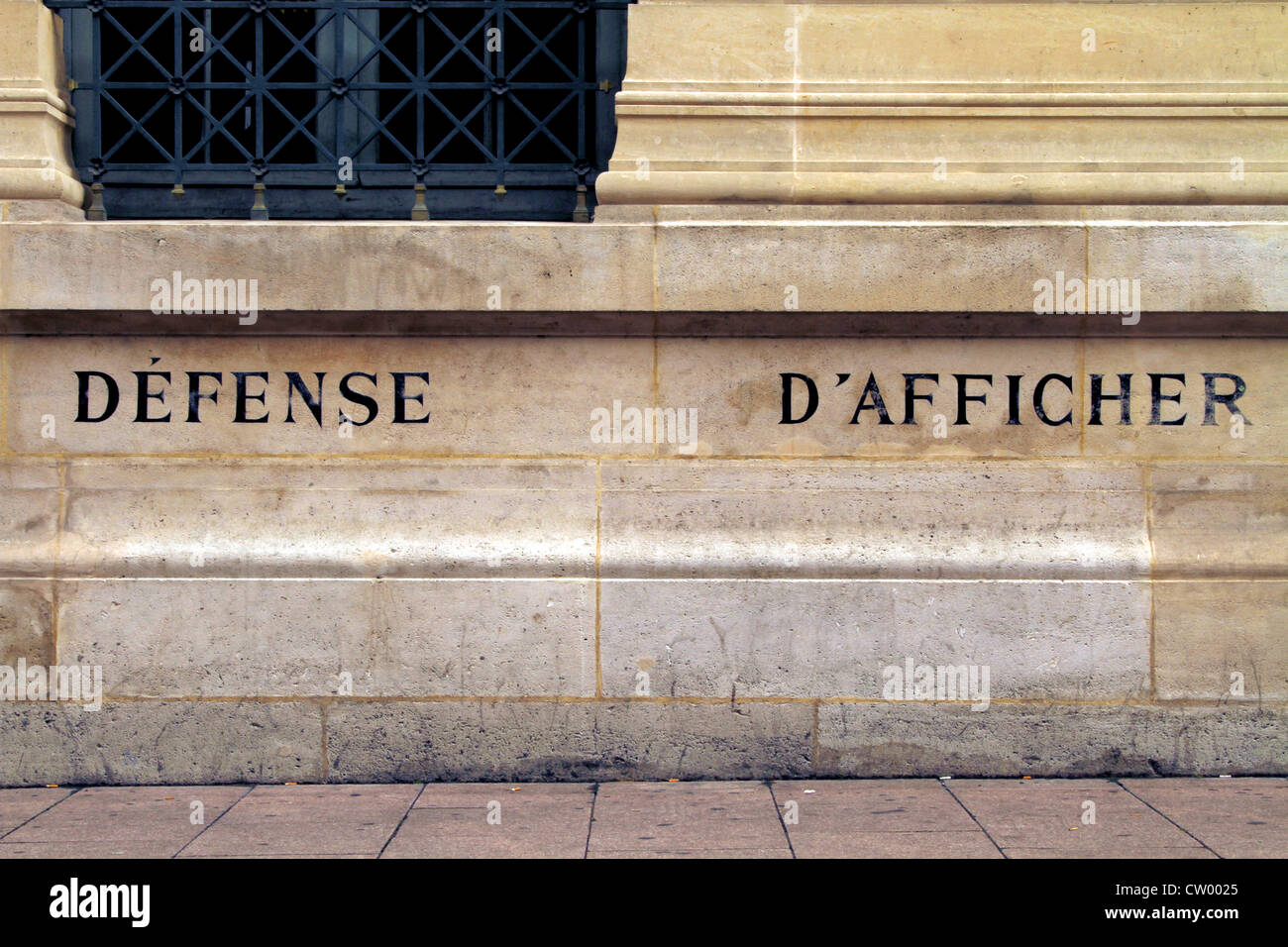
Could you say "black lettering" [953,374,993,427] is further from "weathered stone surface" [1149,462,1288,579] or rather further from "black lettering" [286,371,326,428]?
"black lettering" [286,371,326,428]

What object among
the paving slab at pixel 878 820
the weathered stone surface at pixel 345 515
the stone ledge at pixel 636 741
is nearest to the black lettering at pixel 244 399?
the weathered stone surface at pixel 345 515

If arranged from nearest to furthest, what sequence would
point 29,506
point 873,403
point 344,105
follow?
point 29,506 < point 873,403 < point 344,105

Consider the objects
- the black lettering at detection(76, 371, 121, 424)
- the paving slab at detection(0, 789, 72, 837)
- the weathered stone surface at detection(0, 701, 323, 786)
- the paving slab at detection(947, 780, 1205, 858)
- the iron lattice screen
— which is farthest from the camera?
the iron lattice screen

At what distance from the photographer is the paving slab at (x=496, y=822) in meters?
5.30

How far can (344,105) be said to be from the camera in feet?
23.5

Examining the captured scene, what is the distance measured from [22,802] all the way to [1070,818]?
16.9 ft

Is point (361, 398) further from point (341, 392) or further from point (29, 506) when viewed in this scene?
point (29, 506)

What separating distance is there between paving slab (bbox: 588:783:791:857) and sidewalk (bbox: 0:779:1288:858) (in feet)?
0.03

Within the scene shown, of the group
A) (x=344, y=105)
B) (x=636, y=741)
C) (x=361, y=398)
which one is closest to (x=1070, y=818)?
(x=636, y=741)

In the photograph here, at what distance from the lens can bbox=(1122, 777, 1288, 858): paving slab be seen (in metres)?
5.29

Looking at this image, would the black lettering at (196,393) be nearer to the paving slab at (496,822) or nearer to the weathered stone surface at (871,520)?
the weathered stone surface at (871,520)

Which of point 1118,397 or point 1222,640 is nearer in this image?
point 1222,640

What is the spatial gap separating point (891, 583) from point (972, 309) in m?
1.55

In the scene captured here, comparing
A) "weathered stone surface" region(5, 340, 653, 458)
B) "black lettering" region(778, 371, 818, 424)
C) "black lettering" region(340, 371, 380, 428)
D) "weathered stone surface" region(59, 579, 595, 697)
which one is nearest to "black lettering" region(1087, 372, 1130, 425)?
"black lettering" region(778, 371, 818, 424)
